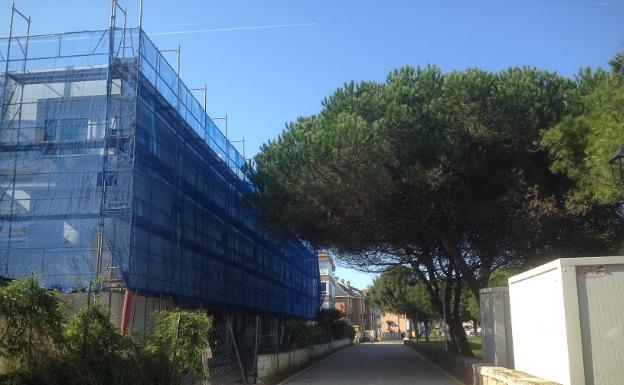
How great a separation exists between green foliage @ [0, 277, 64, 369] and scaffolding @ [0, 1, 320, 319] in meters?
7.47

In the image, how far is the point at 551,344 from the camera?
32.2ft

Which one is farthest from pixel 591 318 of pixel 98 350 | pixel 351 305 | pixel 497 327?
pixel 351 305

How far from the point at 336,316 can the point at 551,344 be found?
41.4 meters

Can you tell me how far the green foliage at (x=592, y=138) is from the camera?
1412cm

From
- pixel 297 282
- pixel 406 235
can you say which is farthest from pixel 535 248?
pixel 297 282

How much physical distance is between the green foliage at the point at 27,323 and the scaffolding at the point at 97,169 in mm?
7467

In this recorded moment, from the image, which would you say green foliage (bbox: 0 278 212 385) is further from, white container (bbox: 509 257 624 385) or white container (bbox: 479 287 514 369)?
white container (bbox: 479 287 514 369)

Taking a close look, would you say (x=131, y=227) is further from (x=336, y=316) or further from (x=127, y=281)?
(x=336, y=316)

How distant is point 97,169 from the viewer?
18.9 m

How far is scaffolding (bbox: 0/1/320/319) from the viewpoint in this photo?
59.9ft

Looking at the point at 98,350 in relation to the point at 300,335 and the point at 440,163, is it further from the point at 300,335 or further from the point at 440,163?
Answer: the point at 300,335

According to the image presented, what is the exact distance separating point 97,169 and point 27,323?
37.1 feet

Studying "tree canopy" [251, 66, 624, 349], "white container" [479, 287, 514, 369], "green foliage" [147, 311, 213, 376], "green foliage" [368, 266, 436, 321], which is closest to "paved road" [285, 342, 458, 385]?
"white container" [479, 287, 514, 369]

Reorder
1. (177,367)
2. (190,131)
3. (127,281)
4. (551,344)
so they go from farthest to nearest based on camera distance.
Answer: (190,131) → (127,281) → (177,367) → (551,344)
